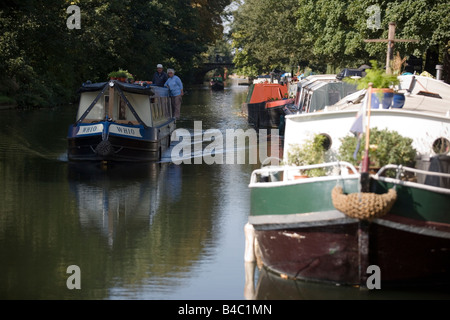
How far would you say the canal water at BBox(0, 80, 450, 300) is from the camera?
10070 mm

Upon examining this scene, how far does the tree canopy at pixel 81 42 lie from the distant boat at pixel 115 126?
20.9 m

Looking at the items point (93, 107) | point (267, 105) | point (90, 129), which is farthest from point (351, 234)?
point (267, 105)

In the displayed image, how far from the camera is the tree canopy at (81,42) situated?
138ft

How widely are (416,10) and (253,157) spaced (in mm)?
10587

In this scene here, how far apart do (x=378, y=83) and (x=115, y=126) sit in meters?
10.2

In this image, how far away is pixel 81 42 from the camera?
4662 cm

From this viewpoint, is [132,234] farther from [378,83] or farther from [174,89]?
[174,89]

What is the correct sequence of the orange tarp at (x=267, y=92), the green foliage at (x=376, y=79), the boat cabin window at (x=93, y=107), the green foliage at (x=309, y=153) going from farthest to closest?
the orange tarp at (x=267, y=92), the boat cabin window at (x=93, y=107), the green foliage at (x=309, y=153), the green foliage at (x=376, y=79)

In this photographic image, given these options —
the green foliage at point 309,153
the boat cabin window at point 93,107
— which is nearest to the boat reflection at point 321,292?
the green foliage at point 309,153

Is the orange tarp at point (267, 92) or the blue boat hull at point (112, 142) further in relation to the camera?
the orange tarp at point (267, 92)

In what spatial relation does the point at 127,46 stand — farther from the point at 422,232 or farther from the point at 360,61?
the point at 422,232

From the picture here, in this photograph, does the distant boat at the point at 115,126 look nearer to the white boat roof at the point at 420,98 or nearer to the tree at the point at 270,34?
the white boat roof at the point at 420,98

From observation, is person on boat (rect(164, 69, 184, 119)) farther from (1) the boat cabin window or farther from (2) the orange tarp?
(2) the orange tarp

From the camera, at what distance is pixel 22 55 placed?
140ft
